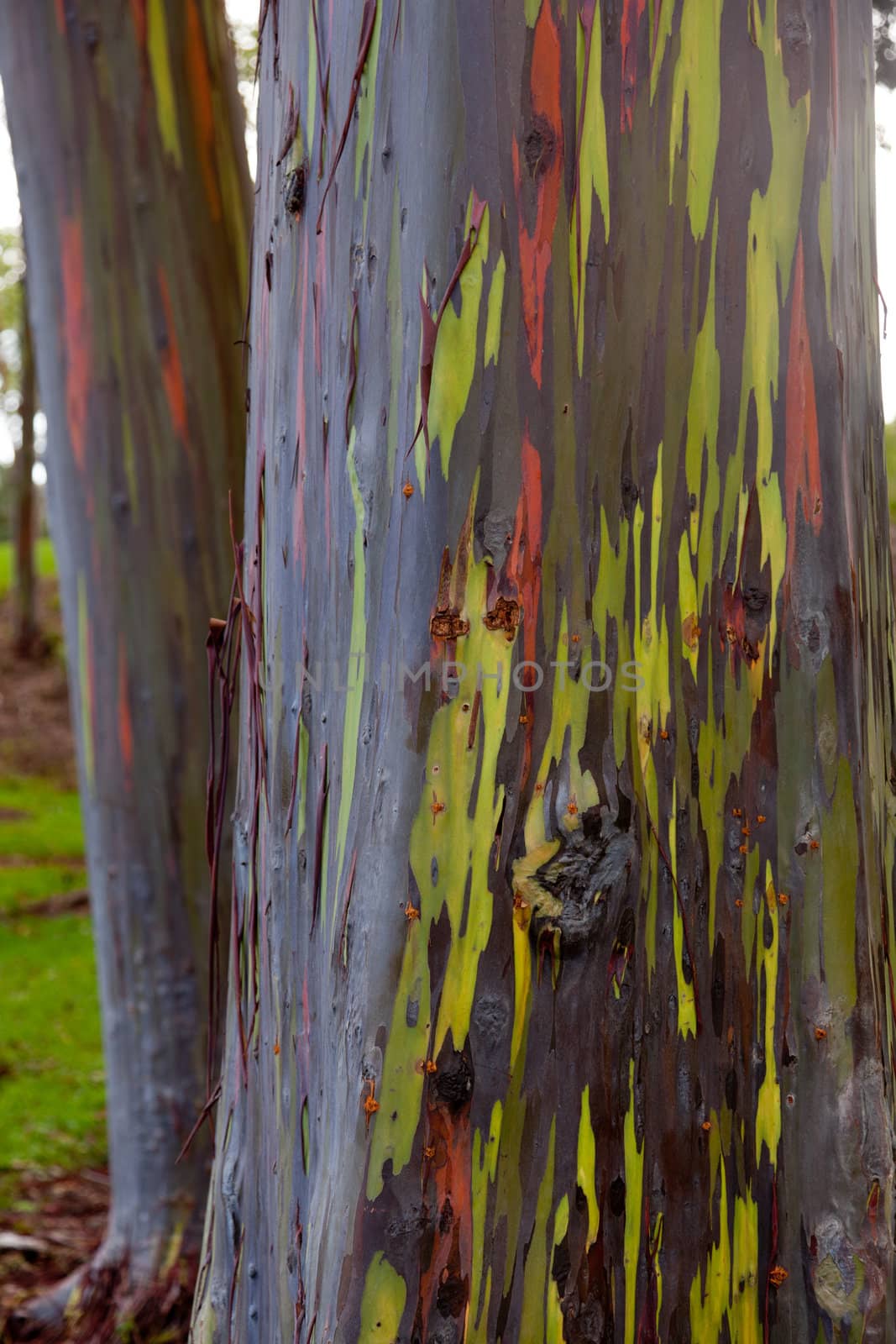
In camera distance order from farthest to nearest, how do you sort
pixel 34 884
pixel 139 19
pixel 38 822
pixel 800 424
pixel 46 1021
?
pixel 38 822 → pixel 34 884 → pixel 46 1021 → pixel 139 19 → pixel 800 424

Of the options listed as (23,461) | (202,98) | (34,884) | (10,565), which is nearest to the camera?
(202,98)

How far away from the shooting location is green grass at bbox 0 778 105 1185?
15.3ft

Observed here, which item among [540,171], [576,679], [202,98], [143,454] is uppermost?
[202,98]

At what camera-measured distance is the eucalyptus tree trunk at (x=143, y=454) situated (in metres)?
3.05

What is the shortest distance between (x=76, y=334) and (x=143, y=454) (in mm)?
402

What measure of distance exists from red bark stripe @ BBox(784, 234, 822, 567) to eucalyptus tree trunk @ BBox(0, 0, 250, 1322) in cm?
195

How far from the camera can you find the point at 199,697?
3.17 meters

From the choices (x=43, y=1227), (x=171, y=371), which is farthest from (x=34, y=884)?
(x=171, y=371)

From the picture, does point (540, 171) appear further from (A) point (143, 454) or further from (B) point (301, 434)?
(A) point (143, 454)

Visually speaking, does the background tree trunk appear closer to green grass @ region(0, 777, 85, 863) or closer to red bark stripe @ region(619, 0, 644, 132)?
green grass @ region(0, 777, 85, 863)

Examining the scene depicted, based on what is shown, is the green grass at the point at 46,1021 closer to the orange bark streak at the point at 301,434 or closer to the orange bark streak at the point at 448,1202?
the orange bark streak at the point at 448,1202

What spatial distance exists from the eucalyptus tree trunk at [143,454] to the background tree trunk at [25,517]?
38.3 ft

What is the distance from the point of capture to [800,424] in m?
1.60

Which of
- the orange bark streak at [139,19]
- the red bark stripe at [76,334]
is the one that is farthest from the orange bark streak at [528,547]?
the orange bark streak at [139,19]
